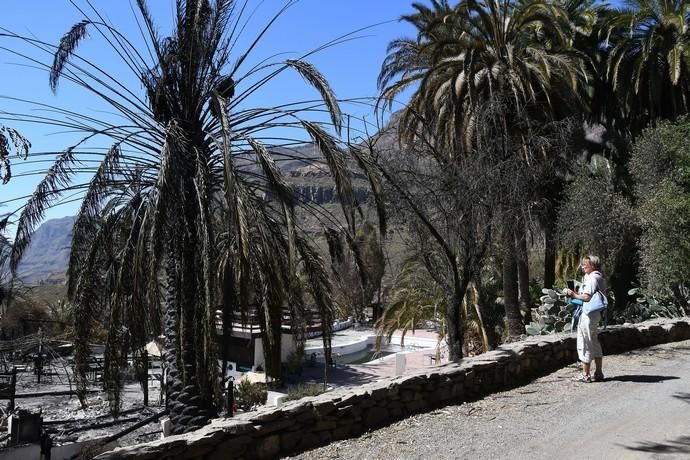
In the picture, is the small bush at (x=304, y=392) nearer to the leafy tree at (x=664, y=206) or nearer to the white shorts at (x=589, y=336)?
the white shorts at (x=589, y=336)

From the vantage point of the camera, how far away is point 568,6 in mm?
19094

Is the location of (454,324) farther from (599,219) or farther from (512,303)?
(599,219)

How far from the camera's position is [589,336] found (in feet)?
23.6

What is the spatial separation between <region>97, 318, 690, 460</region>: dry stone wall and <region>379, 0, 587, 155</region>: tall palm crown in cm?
585

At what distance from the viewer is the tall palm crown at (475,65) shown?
13.3 m

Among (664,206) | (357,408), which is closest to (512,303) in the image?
(664,206)

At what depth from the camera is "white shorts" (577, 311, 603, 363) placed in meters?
7.23

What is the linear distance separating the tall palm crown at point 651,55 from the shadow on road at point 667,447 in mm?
14259

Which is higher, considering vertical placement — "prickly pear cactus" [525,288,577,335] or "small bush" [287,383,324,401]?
"prickly pear cactus" [525,288,577,335]

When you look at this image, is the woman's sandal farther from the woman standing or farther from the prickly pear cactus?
the prickly pear cactus

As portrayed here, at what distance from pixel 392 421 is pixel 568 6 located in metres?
17.5

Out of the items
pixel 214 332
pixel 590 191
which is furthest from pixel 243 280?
pixel 590 191

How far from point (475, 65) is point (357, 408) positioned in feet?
33.3

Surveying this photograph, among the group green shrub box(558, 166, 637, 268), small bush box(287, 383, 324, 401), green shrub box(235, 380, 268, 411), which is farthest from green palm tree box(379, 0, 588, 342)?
green shrub box(235, 380, 268, 411)
